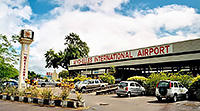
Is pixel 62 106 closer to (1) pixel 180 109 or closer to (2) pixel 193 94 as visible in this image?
(1) pixel 180 109

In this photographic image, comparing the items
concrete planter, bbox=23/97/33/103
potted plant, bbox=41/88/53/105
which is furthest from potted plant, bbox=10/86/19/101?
potted plant, bbox=41/88/53/105

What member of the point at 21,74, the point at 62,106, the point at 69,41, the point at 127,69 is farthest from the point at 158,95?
the point at 69,41

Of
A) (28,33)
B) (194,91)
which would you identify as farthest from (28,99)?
(194,91)

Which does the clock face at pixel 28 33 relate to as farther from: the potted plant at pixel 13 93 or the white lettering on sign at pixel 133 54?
the white lettering on sign at pixel 133 54

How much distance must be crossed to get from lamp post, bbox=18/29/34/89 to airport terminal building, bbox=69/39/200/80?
14.2 meters

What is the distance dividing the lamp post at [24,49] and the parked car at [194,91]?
13716 millimetres

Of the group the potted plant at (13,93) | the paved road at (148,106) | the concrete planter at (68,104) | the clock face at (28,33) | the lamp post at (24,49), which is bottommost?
the paved road at (148,106)

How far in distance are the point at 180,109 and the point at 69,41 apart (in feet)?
176

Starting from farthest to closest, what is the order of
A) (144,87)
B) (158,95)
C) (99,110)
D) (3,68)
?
(144,87) < (3,68) < (158,95) < (99,110)

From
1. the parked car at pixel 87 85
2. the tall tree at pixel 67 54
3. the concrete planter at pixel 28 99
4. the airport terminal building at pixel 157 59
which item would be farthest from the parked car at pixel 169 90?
the tall tree at pixel 67 54

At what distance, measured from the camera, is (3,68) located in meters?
17.5

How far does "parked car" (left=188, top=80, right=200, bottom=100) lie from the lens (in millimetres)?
15422

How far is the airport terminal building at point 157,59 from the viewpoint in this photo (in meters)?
25.8

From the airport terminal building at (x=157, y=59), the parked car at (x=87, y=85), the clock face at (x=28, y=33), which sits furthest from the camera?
the airport terminal building at (x=157, y=59)
